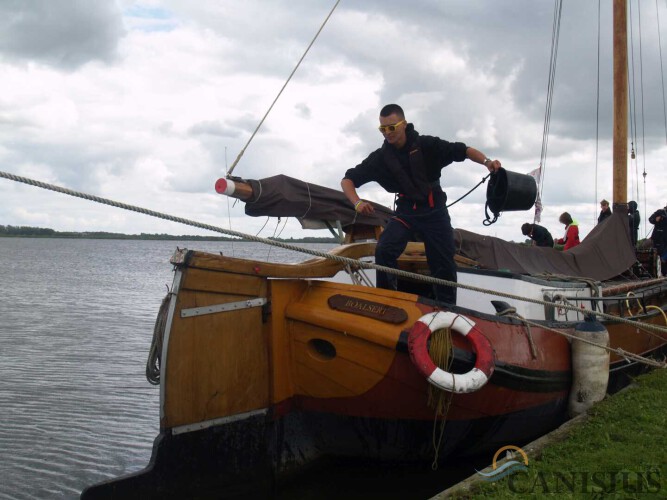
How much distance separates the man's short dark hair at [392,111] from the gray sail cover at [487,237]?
5.91ft

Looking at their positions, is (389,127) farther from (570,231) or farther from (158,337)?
(570,231)

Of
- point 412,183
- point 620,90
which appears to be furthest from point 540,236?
point 412,183

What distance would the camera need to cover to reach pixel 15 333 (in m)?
14.0

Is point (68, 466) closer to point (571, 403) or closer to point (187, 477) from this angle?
point (187, 477)

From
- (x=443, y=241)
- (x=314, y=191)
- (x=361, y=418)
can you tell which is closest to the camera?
(x=361, y=418)

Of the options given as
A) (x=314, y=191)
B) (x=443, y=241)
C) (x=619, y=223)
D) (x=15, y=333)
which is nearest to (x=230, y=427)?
(x=443, y=241)

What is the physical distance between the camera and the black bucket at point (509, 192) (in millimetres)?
5445

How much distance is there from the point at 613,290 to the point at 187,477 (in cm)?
526

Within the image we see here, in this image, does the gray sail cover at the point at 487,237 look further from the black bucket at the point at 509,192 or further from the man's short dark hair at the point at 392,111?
the black bucket at the point at 509,192

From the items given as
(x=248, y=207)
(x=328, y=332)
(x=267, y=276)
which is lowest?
(x=328, y=332)

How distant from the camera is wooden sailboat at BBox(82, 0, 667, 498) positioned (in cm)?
461

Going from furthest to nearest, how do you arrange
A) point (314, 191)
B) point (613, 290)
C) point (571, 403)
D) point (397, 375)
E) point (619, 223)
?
point (619, 223) < point (613, 290) < point (314, 191) < point (571, 403) < point (397, 375)

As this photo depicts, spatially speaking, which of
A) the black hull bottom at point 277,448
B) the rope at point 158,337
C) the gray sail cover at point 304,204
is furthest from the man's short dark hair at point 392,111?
the black hull bottom at point 277,448

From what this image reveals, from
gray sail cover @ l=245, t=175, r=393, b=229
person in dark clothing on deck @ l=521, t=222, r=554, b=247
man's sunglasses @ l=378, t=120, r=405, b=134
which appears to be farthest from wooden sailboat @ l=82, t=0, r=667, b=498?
person in dark clothing on deck @ l=521, t=222, r=554, b=247
